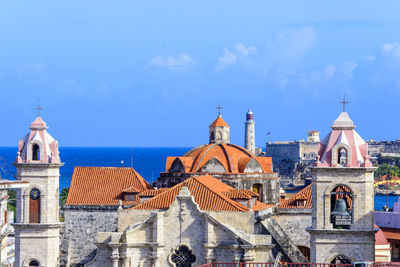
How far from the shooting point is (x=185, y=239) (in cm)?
4541

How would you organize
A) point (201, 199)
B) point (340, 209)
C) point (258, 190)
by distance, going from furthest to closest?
1. point (258, 190)
2. point (201, 199)
3. point (340, 209)

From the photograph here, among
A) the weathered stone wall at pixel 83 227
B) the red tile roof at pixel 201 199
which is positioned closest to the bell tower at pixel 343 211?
Result: the red tile roof at pixel 201 199

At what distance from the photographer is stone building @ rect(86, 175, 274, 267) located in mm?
44750

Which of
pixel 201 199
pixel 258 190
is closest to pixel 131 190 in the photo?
pixel 201 199

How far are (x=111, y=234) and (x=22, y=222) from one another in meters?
4.56

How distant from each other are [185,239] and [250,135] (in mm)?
81677

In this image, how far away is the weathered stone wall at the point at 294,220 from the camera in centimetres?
5653

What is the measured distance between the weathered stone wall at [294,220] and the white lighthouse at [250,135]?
67751 mm

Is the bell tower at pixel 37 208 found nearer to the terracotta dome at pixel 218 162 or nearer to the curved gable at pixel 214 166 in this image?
the terracotta dome at pixel 218 162

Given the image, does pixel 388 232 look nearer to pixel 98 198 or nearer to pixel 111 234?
pixel 111 234

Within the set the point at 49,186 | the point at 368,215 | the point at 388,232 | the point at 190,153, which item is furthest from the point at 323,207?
the point at 190,153

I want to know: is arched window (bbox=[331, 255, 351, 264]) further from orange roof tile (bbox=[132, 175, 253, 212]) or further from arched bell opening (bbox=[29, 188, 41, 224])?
arched bell opening (bbox=[29, 188, 41, 224])

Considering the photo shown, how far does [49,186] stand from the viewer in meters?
46.3

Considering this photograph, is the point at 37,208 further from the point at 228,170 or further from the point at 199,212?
the point at 228,170
